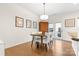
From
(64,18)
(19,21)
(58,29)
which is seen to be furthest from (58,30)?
(19,21)

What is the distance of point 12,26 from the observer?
1.42 metres

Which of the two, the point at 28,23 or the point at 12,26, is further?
the point at 28,23

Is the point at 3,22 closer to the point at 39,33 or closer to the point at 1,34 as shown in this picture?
the point at 1,34

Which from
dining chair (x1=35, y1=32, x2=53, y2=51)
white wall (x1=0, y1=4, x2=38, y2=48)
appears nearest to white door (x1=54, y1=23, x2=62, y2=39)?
dining chair (x1=35, y1=32, x2=53, y2=51)

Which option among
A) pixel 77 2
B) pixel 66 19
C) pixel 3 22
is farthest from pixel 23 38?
pixel 77 2

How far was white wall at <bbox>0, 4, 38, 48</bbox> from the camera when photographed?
4.36ft

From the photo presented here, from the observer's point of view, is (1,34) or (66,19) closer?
(1,34)

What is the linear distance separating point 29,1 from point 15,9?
1.04 feet

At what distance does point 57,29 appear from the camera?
5.03ft

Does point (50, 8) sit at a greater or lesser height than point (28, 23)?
greater

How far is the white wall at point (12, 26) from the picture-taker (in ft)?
4.36

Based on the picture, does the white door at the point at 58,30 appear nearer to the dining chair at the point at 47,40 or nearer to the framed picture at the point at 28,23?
the dining chair at the point at 47,40

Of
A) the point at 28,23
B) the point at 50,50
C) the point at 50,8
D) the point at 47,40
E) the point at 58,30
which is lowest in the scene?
the point at 50,50

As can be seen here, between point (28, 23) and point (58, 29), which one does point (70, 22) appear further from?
point (28, 23)
